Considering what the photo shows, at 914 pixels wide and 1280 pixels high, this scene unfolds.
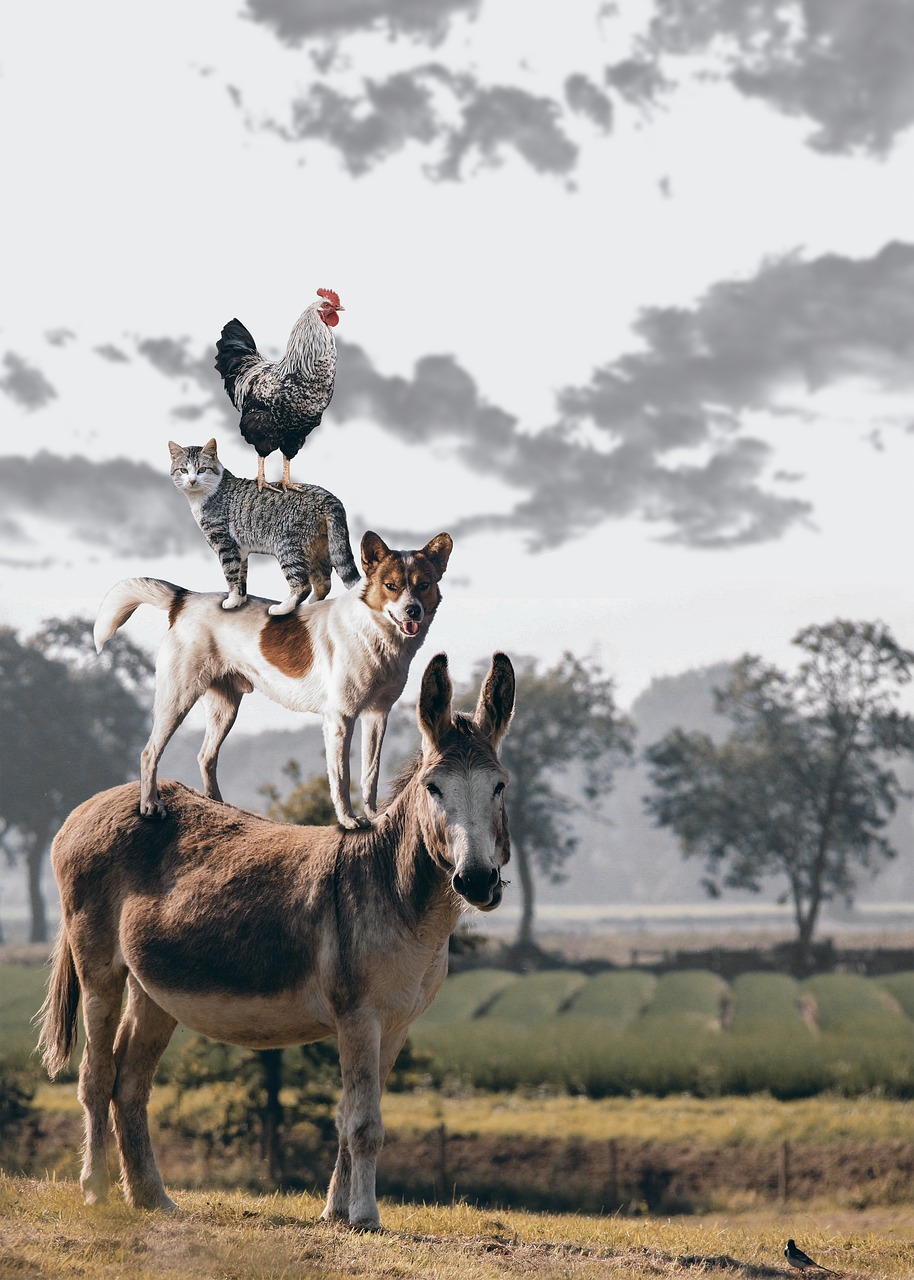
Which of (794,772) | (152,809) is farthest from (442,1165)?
(794,772)

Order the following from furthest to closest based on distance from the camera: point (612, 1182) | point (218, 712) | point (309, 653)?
point (612, 1182), point (218, 712), point (309, 653)

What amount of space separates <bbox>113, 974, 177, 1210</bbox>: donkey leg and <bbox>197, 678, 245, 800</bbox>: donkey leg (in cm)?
161

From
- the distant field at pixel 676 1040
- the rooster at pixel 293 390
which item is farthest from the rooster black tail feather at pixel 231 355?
the distant field at pixel 676 1040

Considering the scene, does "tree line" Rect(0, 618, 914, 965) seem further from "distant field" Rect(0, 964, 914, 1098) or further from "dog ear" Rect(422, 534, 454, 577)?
"dog ear" Rect(422, 534, 454, 577)

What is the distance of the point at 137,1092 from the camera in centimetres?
862

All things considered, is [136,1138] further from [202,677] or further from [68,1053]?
[202,677]

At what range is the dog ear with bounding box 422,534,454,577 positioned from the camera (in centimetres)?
768

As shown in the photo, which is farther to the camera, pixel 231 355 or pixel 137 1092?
pixel 231 355

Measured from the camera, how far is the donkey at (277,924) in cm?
749

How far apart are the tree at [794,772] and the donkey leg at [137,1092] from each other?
2334 inches

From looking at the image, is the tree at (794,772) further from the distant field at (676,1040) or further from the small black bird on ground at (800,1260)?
the small black bird on ground at (800,1260)

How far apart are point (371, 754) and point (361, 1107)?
2.03 meters

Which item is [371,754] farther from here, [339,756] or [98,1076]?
[98,1076]

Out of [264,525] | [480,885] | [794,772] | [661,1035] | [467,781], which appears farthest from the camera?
[794,772]
